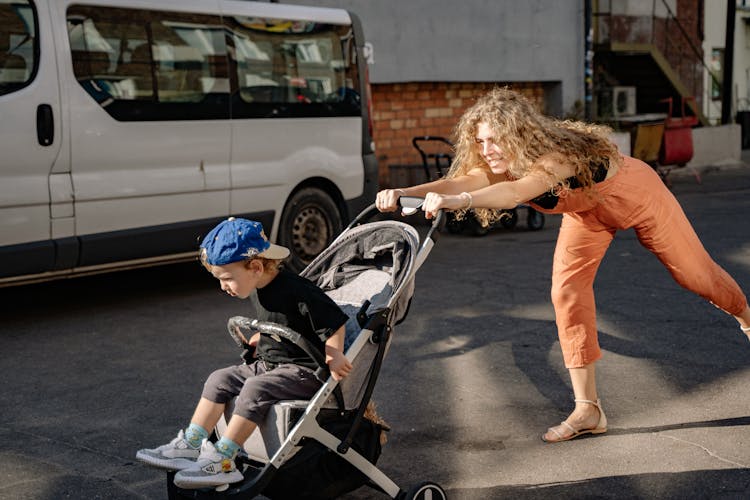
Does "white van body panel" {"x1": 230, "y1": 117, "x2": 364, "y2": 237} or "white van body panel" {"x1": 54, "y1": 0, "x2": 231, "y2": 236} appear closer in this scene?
"white van body panel" {"x1": 54, "y1": 0, "x2": 231, "y2": 236}

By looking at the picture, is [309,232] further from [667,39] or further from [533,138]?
[667,39]

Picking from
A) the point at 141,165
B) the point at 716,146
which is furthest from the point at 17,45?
the point at 716,146

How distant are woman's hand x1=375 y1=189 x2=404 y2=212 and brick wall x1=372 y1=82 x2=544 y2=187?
10415 mm

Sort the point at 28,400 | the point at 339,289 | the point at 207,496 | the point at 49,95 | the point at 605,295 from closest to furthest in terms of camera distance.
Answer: the point at 207,496 < the point at 339,289 < the point at 28,400 < the point at 49,95 < the point at 605,295

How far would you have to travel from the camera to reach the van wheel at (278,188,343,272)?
30.1 ft

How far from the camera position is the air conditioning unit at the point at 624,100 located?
22438 mm

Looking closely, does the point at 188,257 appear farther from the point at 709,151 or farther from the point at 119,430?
the point at 709,151

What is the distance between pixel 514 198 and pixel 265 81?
537cm

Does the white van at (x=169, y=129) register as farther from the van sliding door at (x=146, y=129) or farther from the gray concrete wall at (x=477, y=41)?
the gray concrete wall at (x=477, y=41)

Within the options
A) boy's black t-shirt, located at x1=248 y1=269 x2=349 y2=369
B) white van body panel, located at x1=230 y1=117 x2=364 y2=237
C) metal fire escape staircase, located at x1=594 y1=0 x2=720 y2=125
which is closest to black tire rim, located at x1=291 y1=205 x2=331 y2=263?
white van body panel, located at x1=230 y1=117 x2=364 y2=237

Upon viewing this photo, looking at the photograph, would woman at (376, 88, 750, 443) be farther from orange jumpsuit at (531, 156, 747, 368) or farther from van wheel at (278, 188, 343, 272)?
van wheel at (278, 188, 343, 272)

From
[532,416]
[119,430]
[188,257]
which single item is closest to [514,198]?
[532,416]

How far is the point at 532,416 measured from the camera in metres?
5.09

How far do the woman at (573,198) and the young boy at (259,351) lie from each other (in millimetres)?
600
